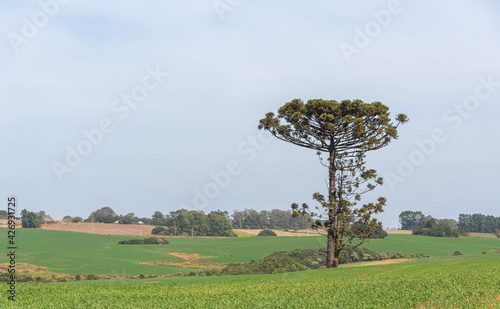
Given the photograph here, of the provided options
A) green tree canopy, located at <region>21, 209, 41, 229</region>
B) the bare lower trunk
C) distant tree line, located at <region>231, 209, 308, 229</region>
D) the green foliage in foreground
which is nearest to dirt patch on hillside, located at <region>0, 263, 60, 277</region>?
the green foliage in foreground

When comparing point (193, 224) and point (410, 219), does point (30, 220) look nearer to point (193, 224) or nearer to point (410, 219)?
point (193, 224)

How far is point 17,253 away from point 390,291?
6124cm

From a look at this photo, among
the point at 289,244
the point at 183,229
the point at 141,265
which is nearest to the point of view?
the point at 141,265

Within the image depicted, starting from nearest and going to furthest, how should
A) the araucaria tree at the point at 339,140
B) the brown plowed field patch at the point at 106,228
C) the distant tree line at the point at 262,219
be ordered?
the araucaria tree at the point at 339,140 < the brown plowed field patch at the point at 106,228 < the distant tree line at the point at 262,219

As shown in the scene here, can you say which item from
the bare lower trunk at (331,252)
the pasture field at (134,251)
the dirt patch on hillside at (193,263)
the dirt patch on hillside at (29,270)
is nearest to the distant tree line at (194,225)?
the pasture field at (134,251)

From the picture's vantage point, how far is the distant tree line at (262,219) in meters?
155

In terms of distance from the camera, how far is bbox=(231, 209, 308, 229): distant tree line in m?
155

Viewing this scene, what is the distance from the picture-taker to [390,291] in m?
17.5

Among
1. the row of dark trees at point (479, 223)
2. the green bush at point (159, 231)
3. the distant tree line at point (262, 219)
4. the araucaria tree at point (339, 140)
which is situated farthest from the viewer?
the distant tree line at point (262, 219)

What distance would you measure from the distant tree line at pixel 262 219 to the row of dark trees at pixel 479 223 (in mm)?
53665

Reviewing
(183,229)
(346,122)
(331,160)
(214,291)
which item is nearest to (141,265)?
(331,160)

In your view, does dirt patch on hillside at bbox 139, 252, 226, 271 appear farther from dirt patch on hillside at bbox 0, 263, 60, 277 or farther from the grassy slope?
dirt patch on hillside at bbox 0, 263, 60, 277

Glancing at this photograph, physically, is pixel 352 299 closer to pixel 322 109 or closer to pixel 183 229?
pixel 322 109

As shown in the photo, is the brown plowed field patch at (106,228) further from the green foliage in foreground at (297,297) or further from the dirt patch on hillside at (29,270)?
the green foliage in foreground at (297,297)
